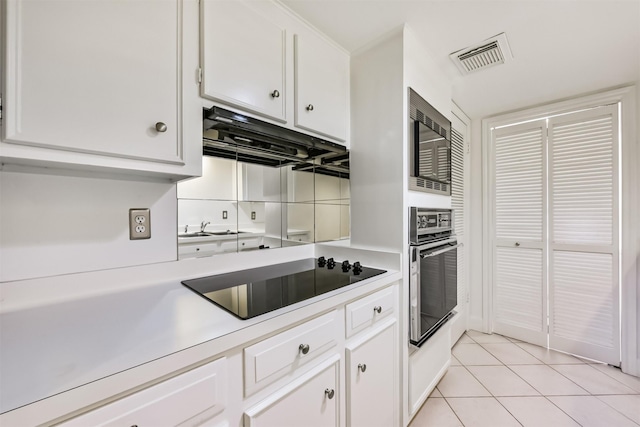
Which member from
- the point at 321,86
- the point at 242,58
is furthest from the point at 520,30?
the point at 242,58

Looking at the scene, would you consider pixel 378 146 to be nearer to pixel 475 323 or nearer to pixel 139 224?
pixel 139 224

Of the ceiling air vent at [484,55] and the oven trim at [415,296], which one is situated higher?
the ceiling air vent at [484,55]

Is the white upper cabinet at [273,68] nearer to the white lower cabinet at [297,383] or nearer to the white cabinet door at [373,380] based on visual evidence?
the white lower cabinet at [297,383]

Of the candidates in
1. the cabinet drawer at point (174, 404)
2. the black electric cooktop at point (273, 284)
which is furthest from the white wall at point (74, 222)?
the cabinet drawer at point (174, 404)

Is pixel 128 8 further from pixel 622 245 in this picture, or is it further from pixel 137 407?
pixel 622 245

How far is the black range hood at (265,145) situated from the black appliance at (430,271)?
0.61 metres

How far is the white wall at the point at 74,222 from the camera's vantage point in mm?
840

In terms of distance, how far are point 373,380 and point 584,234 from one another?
230 centimetres

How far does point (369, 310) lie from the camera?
3.92 feet

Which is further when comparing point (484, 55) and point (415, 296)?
point (484, 55)

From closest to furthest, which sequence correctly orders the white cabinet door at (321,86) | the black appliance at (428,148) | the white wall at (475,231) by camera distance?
the white cabinet door at (321,86) → the black appliance at (428,148) → the white wall at (475,231)

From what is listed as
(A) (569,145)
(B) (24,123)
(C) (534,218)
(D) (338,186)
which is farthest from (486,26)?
(B) (24,123)

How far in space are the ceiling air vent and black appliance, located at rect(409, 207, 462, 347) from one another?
3.31ft

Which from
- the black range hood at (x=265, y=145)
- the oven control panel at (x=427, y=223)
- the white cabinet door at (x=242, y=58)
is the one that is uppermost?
the white cabinet door at (x=242, y=58)
